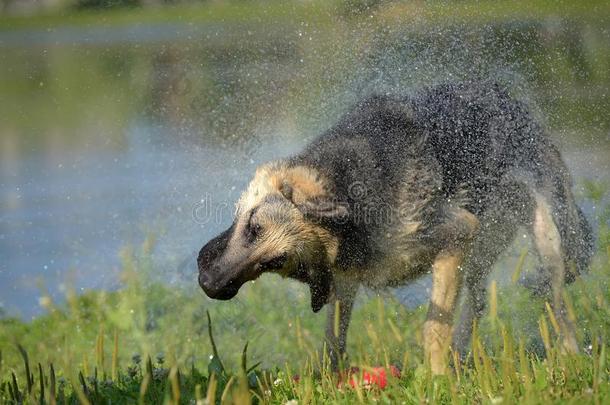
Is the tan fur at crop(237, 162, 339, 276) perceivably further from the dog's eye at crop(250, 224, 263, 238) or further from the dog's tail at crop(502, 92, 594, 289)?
the dog's tail at crop(502, 92, 594, 289)

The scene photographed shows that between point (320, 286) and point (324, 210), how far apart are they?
0.47 m

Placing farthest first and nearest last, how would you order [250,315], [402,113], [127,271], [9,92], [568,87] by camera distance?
[9,92] < [568,87] < [127,271] < [250,315] < [402,113]

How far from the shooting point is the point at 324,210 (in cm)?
637

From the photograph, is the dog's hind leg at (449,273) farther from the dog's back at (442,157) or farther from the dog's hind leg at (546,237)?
the dog's hind leg at (546,237)

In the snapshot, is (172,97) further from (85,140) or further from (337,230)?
(337,230)

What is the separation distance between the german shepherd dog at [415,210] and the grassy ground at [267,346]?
0.87 ft

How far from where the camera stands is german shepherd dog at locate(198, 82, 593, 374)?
247 inches

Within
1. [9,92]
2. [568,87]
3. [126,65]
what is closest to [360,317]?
[568,87]

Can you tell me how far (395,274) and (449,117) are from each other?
3.90 feet

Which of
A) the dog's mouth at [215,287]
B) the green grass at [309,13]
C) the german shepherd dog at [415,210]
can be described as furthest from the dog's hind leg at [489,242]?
the green grass at [309,13]

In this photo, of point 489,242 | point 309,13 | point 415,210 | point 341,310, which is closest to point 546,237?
point 489,242

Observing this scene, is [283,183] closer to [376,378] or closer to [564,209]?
[376,378]

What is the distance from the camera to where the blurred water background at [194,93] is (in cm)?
976

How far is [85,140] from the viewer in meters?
15.3
